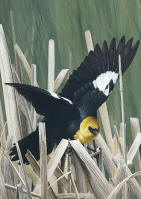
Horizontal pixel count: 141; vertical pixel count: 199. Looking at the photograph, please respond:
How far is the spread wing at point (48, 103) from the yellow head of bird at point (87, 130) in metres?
0.07

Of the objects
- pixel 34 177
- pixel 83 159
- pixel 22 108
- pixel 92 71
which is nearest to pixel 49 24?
pixel 92 71

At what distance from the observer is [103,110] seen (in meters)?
2.37

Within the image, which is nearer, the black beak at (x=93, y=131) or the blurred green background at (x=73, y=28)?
the black beak at (x=93, y=131)

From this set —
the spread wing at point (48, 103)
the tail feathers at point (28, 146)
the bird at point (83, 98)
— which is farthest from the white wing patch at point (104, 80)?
the tail feathers at point (28, 146)

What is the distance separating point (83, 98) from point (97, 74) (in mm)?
96

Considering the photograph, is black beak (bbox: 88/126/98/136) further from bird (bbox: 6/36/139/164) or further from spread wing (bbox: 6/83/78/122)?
spread wing (bbox: 6/83/78/122)

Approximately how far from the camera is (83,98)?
2.42 m

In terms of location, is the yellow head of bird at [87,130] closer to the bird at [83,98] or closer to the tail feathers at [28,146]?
the bird at [83,98]

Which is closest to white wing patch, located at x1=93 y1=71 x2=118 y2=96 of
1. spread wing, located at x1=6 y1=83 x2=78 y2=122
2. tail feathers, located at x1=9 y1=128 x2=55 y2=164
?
spread wing, located at x1=6 y1=83 x2=78 y2=122

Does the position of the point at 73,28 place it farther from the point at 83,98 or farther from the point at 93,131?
the point at 93,131

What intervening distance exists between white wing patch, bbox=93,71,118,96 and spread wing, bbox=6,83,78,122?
117mm

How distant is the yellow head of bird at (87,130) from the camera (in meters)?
2.24

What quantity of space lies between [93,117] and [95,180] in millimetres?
482

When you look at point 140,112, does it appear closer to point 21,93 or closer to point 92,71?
point 92,71
